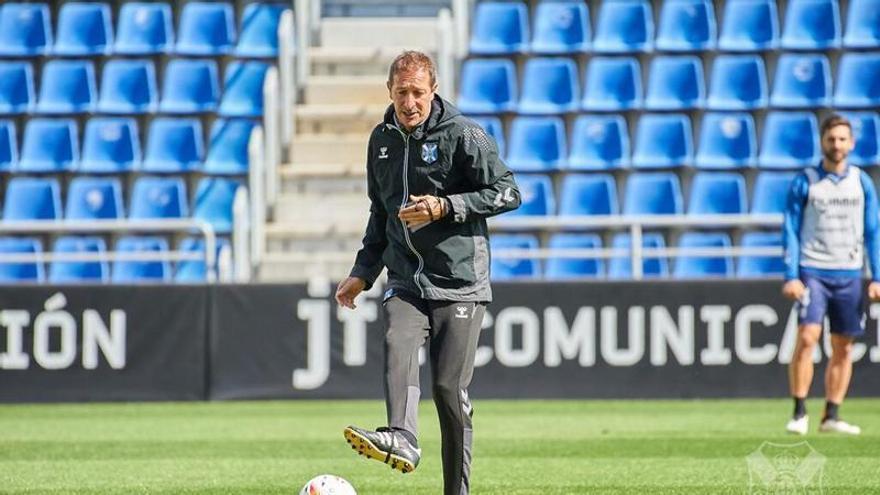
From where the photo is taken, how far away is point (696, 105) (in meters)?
19.0

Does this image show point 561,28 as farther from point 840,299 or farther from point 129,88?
point 840,299

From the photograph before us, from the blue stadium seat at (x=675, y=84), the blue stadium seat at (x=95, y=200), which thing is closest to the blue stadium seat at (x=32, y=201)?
the blue stadium seat at (x=95, y=200)

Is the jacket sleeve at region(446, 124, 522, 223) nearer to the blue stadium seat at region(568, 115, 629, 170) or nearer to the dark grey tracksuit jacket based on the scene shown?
the dark grey tracksuit jacket

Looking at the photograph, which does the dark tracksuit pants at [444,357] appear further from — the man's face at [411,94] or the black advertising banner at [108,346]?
the black advertising banner at [108,346]

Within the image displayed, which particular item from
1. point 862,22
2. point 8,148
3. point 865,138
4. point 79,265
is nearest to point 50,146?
point 8,148

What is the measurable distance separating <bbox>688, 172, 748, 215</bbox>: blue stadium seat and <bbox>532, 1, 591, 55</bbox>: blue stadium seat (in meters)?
2.40

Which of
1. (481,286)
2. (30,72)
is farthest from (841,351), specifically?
(30,72)

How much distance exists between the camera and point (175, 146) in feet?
62.5

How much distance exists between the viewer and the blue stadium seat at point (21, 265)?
59.2 ft

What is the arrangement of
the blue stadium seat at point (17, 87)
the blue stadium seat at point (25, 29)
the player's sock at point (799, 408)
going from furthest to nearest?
the blue stadium seat at point (25, 29), the blue stadium seat at point (17, 87), the player's sock at point (799, 408)

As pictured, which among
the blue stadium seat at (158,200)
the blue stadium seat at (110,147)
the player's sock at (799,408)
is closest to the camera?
the player's sock at (799,408)

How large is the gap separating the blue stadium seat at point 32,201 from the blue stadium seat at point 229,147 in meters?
1.74

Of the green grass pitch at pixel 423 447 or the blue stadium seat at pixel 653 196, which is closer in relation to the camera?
the green grass pitch at pixel 423 447

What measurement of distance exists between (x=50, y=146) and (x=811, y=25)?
9.13 metres
